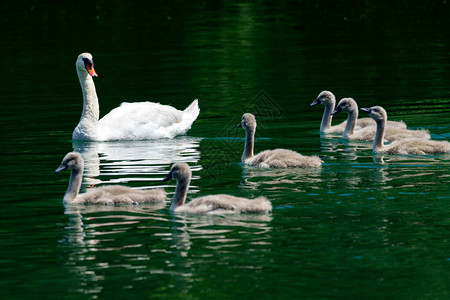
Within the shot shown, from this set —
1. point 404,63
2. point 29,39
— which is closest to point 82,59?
point 404,63

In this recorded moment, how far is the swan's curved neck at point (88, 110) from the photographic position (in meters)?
19.2

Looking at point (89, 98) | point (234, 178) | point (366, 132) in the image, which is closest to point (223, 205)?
point (234, 178)

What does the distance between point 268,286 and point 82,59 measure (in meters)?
11.5

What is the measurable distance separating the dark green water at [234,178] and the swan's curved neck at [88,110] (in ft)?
1.48

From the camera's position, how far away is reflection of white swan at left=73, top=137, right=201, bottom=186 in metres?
15.3

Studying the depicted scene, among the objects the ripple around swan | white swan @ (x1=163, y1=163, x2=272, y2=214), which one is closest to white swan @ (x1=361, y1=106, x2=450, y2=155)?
white swan @ (x1=163, y1=163, x2=272, y2=214)

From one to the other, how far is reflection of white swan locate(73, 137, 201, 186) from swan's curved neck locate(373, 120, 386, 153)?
310cm

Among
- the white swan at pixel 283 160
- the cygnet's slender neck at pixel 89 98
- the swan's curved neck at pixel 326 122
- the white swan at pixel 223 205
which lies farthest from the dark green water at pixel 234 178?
the cygnet's slender neck at pixel 89 98

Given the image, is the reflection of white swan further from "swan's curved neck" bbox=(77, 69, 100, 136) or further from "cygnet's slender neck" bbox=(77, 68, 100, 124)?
"cygnet's slender neck" bbox=(77, 68, 100, 124)

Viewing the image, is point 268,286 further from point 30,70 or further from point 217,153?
point 30,70

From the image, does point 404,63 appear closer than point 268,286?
No

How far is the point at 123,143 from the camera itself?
18969 mm

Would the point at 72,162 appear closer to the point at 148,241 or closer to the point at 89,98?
the point at 148,241

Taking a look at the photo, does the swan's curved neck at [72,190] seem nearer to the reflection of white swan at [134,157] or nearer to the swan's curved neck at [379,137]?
the reflection of white swan at [134,157]
